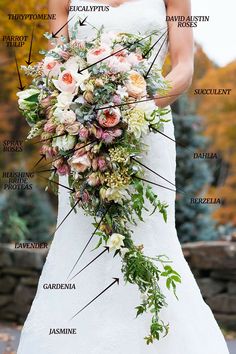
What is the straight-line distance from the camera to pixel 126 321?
418cm

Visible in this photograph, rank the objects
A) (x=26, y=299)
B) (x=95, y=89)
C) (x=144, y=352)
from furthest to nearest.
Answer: (x=26, y=299) < (x=144, y=352) < (x=95, y=89)

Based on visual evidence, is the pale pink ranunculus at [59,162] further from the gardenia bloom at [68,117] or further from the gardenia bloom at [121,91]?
the gardenia bloom at [121,91]

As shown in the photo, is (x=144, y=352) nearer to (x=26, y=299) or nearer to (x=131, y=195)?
(x=131, y=195)

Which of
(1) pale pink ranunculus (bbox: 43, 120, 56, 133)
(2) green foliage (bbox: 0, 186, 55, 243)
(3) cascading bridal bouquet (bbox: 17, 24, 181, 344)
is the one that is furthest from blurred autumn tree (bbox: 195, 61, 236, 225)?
(1) pale pink ranunculus (bbox: 43, 120, 56, 133)

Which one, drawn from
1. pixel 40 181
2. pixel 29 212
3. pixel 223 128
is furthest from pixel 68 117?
pixel 223 128

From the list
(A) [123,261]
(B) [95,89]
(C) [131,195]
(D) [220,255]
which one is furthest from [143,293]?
(D) [220,255]

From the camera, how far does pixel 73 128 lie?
377 centimetres

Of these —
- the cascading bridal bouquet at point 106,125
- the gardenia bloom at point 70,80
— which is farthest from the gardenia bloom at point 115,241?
the gardenia bloom at point 70,80

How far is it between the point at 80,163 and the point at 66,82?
361mm

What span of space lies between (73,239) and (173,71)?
946mm

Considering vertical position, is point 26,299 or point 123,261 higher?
point 26,299

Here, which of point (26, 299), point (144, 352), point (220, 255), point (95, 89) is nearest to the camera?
point (95, 89)

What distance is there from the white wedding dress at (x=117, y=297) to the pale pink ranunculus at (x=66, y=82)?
499 millimetres

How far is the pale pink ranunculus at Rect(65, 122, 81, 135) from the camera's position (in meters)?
3.76
